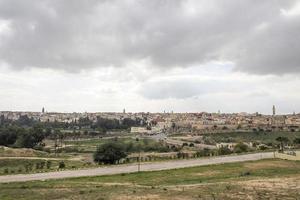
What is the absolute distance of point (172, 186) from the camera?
32.7 metres

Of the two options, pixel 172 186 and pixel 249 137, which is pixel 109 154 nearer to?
pixel 172 186

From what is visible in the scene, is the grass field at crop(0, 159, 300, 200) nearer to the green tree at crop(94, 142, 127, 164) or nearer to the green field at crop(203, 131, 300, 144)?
the green tree at crop(94, 142, 127, 164)

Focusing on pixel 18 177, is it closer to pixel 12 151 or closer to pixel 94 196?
pixel 94 196

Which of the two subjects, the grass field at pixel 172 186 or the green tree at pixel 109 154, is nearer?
the grass field at pixel 172 186

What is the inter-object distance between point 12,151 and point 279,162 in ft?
184

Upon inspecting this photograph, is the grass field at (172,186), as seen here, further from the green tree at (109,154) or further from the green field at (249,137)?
the green field at (249,137)


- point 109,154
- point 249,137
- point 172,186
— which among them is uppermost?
point 249,137

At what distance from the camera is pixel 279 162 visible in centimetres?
5409

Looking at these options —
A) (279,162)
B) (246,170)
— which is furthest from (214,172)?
(279,162)

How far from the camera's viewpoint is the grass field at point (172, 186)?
2748 cm

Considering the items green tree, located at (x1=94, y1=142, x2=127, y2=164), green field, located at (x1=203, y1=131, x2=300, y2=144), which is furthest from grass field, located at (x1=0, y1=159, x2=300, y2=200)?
green field, located at (x1=203, y1=131, x2=300, y2=144)

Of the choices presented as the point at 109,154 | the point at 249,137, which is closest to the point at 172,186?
the point at 109,154

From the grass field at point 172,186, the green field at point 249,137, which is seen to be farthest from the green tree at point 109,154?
the green field at point 249,137

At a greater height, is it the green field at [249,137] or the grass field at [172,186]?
the green field at [249,137]
